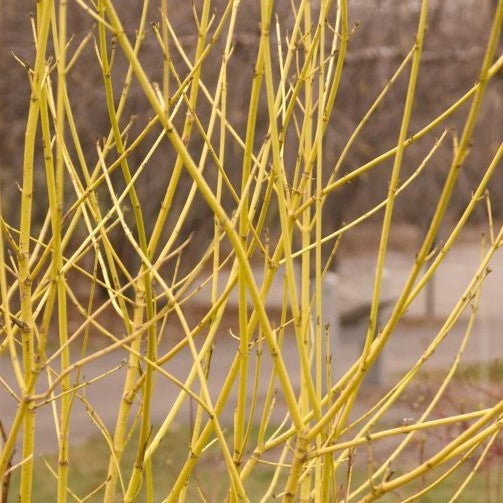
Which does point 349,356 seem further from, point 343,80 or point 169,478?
point 169,478

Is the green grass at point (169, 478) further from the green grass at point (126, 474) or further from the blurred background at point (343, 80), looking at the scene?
the blurred background at point (343, 80)

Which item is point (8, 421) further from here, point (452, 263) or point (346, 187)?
point (452, 263)

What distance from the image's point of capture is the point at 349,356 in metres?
15.3

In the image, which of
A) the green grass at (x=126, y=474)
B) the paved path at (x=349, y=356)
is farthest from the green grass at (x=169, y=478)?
the paved path at (x=349, y=356)

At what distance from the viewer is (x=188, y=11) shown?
10.9 metres

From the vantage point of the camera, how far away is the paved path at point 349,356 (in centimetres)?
1171

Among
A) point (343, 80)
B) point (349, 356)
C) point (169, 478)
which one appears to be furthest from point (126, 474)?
point (349, 356)

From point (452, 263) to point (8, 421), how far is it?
20.1 metres

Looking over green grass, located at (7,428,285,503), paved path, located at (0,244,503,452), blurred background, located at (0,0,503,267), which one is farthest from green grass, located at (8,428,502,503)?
Answer: blurred background, located at (0,0,503,267)

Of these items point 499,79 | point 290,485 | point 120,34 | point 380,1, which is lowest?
point 290,485

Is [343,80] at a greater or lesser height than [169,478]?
greater

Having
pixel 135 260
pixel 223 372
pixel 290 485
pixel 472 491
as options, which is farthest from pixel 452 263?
pixel 290 485

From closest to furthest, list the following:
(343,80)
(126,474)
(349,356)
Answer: (126,474)
(343,80)
(349,356)

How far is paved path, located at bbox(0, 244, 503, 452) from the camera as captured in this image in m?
11.7
